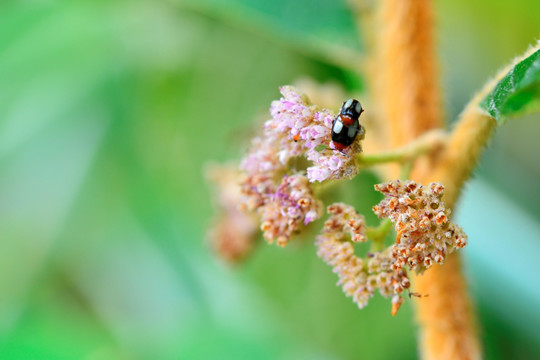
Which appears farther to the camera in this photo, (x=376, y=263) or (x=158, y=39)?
(x=158, y=39)

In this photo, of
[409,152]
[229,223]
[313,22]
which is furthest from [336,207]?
[313,22]

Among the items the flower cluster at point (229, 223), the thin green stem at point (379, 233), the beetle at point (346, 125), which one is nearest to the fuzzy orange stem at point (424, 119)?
the thin green stem at point (379, 233)

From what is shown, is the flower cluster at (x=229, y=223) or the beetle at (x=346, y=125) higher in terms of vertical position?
the flower cluster at (x=229, y=223)

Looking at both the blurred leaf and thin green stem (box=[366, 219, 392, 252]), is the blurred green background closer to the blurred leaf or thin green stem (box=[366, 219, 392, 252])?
the blurred leaf

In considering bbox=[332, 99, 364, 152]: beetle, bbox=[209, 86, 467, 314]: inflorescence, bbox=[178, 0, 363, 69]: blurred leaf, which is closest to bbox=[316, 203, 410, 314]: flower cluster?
bbox=[209, 86, 467, 314]: inflorescence

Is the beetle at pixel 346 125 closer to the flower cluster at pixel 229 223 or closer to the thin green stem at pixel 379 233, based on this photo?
the thin green stem at pixel 379 233

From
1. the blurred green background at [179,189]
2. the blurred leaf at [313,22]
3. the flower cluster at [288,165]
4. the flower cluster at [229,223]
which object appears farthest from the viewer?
the blurred green background at [179,189]

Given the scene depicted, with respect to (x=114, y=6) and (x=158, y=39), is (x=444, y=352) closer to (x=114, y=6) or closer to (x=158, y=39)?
(x=158, y=39)

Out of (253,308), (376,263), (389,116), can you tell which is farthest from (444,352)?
(253,308)

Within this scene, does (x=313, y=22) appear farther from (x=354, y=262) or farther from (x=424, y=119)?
(x=354, y=262)
